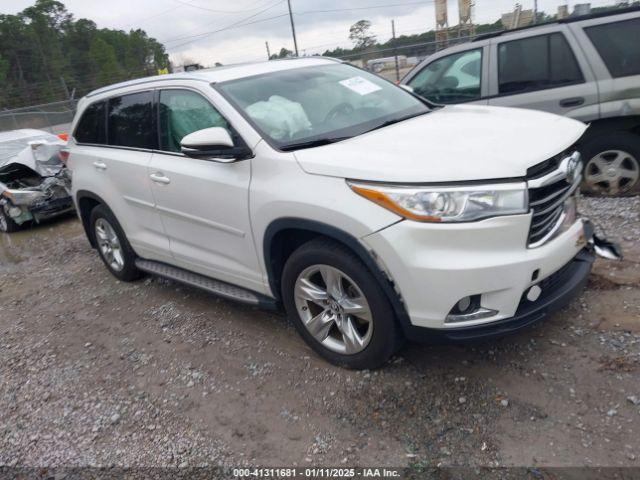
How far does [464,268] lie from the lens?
2.59 meters

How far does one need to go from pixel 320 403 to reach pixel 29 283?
15.1 ft

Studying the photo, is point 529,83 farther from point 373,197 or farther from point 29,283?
point 29,283

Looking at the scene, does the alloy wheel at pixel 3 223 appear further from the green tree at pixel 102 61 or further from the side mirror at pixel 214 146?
the green tree at pixel 102 61

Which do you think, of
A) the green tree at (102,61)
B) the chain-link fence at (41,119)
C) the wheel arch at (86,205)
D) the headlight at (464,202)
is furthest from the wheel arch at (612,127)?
the green tree at (102,61)

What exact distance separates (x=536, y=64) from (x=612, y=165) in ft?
4.15

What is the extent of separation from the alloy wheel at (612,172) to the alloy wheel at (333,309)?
348 cm

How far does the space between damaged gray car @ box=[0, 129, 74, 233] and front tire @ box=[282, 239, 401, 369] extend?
22.8ft

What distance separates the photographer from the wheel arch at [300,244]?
2791 millimetres

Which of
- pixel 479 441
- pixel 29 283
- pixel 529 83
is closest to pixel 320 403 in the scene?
pixel 479 441

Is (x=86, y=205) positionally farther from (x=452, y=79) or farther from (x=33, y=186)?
(x=33, y=186)

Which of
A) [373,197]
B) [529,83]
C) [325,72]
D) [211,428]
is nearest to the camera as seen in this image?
[373,197]

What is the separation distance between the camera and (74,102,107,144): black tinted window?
16.1ft

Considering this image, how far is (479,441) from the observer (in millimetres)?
2633

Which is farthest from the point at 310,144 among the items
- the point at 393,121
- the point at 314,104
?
the point at 393,121
